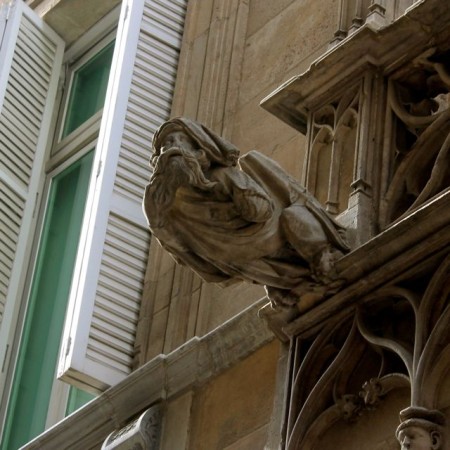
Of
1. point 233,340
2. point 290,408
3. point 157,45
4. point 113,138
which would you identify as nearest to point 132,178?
point 113,138

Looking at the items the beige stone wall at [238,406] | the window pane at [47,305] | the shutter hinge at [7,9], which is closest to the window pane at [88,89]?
the window pane at [47,305]

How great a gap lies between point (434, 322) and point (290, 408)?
593 millimetres

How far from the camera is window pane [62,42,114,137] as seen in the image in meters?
11.0

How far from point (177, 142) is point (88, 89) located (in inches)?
172

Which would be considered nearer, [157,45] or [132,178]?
[132,178]

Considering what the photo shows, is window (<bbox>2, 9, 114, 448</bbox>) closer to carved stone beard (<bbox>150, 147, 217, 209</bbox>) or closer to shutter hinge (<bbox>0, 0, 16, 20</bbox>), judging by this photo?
shutter hinge (<bbox>0, 0, 16, 20</bbox>)

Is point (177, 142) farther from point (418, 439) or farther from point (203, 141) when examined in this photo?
point (418, 439)

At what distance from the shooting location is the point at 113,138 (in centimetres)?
912

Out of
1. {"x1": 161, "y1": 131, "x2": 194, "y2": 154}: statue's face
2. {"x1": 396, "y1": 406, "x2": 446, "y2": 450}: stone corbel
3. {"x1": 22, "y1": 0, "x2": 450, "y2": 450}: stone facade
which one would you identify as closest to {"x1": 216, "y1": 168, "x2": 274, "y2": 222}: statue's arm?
{"x1": 161, "y1": 131, "x2": 194, "y2": 154}: statue's face

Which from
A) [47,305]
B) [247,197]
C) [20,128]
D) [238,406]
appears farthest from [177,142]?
[20,128]

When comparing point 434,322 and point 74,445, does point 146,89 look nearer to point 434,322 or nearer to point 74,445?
point 74,445

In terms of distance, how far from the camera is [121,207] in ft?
29.2

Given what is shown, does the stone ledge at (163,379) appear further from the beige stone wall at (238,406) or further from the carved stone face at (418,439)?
the carved stone face at (418,439)

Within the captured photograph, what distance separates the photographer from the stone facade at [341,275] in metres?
6.67
